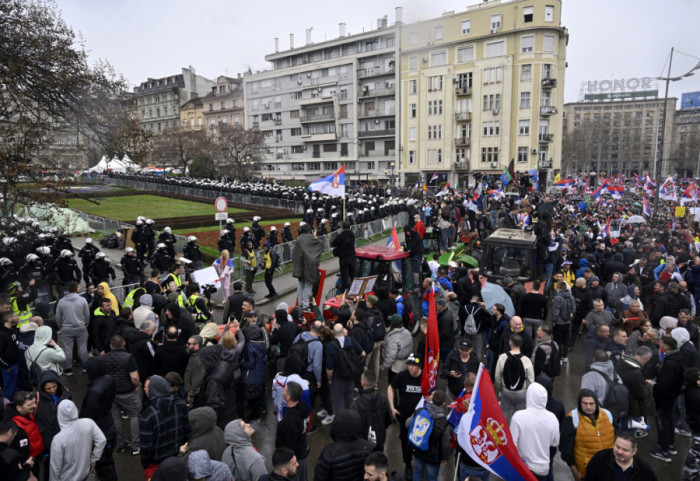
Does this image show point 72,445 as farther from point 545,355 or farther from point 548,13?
point 548,13

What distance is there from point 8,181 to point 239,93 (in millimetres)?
76227

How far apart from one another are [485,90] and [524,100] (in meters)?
4.53

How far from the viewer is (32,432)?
529 cm

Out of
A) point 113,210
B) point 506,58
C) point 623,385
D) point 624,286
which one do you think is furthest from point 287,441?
point 506,58

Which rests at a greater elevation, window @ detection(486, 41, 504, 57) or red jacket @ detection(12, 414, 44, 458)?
window @ detection(486, 41, 504, 57)

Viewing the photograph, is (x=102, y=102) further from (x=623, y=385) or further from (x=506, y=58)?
(x=506, y=58)

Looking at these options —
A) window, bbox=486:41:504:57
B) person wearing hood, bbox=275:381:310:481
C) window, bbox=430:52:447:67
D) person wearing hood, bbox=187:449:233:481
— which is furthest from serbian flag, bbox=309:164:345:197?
window, bbox=430:52:447:67

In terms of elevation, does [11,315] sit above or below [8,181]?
below

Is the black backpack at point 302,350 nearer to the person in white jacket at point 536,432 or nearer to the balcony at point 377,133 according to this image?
the person in white jacket at point 536,432

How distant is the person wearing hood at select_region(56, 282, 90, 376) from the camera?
8781 millimetres

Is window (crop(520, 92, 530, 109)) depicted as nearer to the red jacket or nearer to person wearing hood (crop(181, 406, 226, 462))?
person wearing hood (crop(181, 406, 226, 462))

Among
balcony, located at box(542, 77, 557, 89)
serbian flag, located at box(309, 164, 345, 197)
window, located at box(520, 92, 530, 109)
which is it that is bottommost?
serbian flag, located at box(309, 164, 345, 197)

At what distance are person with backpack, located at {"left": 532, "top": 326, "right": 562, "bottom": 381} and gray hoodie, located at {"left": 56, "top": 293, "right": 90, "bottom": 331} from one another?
801 centimetres

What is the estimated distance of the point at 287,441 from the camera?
515 centimetres
